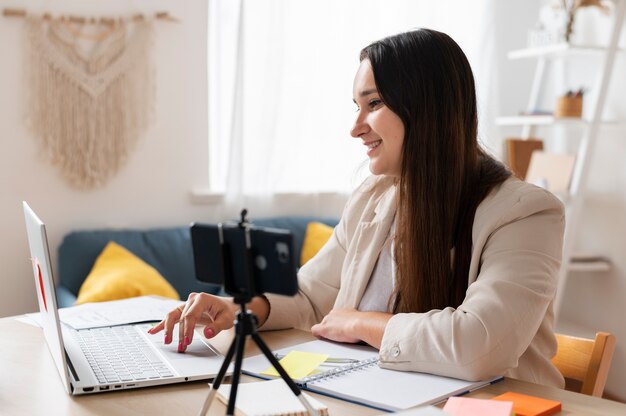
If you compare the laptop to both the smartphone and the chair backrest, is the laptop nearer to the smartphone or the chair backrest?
the smartphone

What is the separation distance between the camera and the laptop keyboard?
49.8 inches

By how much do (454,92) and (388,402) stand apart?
69cm

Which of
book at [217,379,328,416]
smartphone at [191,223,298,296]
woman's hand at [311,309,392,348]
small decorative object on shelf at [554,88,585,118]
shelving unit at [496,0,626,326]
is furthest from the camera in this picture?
small decorative object on shelf at [554,88,585,118]

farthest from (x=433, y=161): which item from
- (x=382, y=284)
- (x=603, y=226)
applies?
(x=603, y=226)

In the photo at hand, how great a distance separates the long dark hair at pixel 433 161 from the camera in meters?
1.55

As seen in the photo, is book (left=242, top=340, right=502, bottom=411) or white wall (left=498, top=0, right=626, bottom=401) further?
white wall (left=498, top=0, right=626, bottom=401)

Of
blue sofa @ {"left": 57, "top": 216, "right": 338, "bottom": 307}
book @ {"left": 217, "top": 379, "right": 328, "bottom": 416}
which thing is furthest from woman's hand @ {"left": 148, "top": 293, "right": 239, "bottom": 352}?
blue sofa @ {"left": 57, "top": 216, "right": 338, "bottom": 307}

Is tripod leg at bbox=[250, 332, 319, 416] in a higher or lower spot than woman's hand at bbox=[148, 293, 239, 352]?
higher

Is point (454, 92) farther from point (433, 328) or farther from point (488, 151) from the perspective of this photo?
point (433, 328)

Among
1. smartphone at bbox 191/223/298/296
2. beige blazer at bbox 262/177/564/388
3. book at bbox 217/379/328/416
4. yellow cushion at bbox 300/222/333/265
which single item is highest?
smartphone at bbox 191/223/298/296

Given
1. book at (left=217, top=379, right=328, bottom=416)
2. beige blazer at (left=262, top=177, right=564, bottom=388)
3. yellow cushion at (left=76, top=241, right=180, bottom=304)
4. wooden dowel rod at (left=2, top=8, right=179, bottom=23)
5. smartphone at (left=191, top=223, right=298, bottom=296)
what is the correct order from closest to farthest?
smartphone at (left=191, top=223, right=298, bottom=296) < book at (left=217, top=379, right=328, bottom=416) < beige blazer at (left=262, top=177, right=564, bottom=388) < yellow cushion at (left=76, top=241, right=180, bottom=304) < wooden dowel rod at (left=2, top=8, right=179, bottom=23)

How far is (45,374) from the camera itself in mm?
1322

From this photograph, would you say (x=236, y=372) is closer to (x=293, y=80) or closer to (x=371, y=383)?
(x=371, y=383)

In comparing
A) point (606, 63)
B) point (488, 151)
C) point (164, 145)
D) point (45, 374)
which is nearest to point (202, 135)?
point (164, 145)
